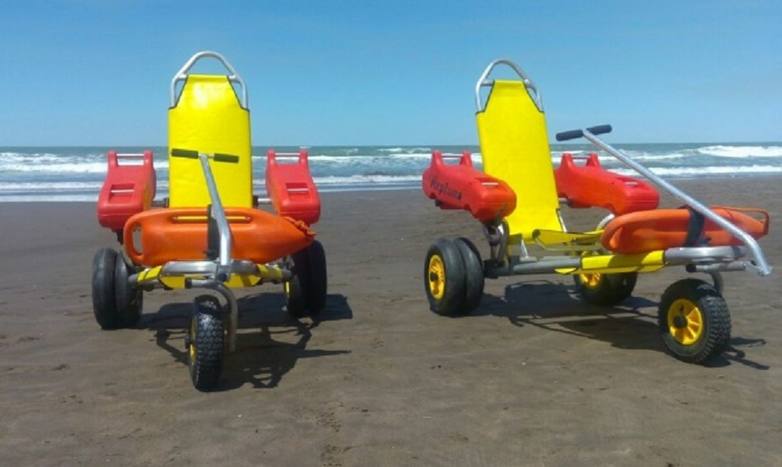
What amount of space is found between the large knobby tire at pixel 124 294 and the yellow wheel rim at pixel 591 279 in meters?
3.65

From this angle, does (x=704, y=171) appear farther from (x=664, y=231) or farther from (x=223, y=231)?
(x=223, y=231)

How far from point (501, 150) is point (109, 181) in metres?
3.35

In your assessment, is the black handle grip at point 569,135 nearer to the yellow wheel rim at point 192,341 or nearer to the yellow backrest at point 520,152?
the yellow backrest at point 520,152

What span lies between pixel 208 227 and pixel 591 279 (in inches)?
134

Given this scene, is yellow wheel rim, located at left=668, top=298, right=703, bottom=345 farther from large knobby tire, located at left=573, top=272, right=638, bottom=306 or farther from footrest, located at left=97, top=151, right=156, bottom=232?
footrest, located at left=97, top=151, right=156, bottom=232

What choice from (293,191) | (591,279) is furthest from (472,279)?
(293,191)

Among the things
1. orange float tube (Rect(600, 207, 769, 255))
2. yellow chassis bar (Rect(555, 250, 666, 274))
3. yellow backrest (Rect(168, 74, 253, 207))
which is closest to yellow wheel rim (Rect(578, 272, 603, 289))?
yellow chassis bar (Rect(555, 250, 666, 274))

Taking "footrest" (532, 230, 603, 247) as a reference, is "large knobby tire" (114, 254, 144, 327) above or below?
below

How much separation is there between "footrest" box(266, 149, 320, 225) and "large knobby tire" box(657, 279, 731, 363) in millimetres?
2491

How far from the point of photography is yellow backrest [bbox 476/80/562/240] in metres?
6.61

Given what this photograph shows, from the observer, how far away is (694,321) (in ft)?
14.8

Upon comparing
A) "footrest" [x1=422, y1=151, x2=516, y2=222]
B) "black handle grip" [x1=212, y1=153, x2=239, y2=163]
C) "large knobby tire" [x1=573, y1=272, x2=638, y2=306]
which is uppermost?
"black handle grip" [x1=212, y1=153, x2=239, y2=163]

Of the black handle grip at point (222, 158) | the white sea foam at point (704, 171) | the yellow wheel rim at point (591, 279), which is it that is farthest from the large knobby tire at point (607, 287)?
the white sea foam at point (704, 171)

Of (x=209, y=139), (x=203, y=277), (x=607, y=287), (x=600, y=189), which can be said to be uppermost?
(x=209, y=139)
